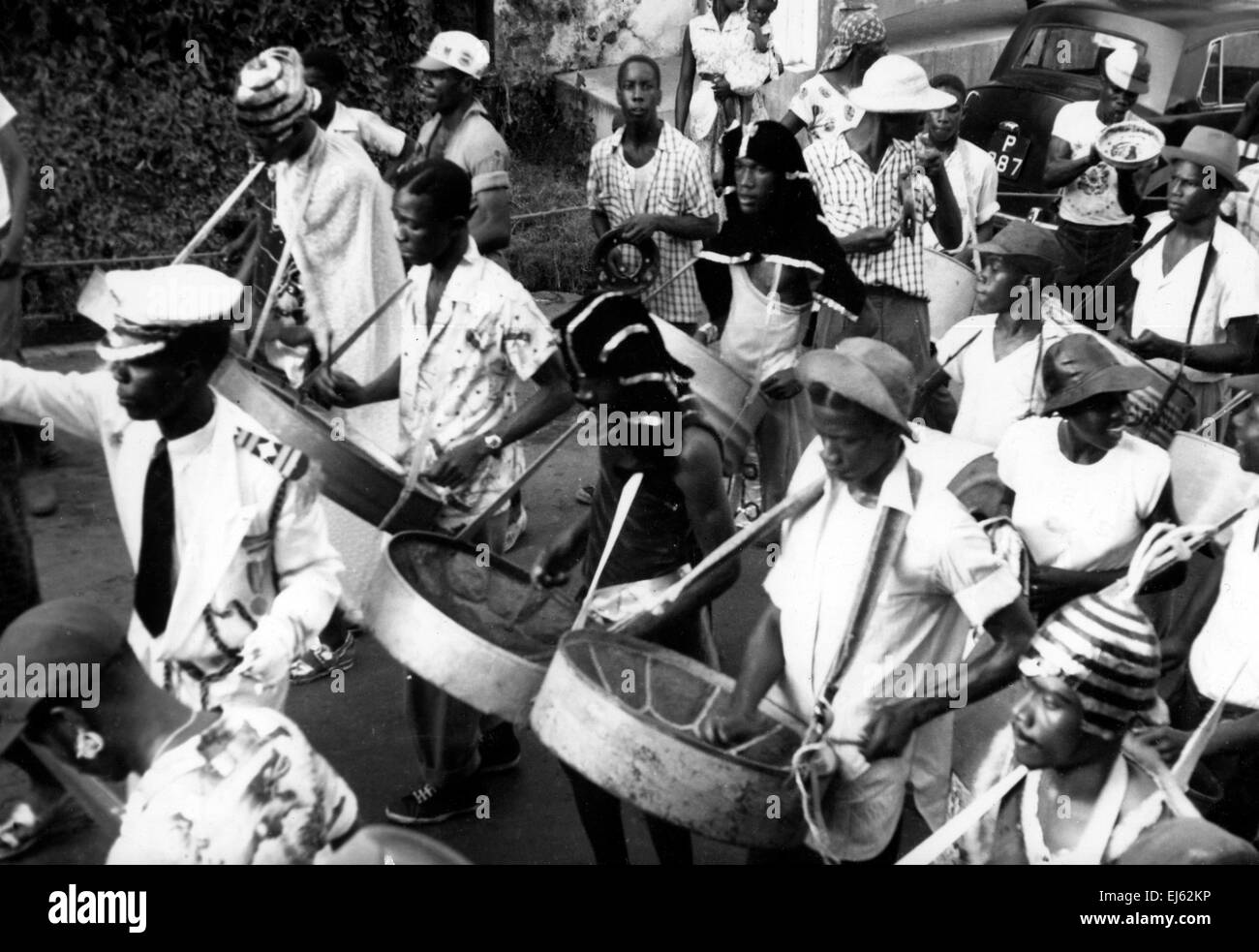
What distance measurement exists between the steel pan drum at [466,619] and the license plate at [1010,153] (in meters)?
7.01

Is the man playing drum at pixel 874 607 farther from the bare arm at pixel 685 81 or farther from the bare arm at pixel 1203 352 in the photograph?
the bare arm at pixel 685 81

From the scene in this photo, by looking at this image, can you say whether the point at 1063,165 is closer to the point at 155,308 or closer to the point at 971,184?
the point at 971,184

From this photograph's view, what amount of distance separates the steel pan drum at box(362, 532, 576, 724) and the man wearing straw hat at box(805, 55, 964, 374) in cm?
256

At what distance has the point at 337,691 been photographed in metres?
5.82

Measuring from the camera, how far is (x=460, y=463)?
491 cm

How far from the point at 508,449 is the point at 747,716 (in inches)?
65.0

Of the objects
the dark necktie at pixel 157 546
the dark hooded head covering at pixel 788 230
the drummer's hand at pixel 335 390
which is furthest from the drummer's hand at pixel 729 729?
the dark hooded head covering at pixel 788 230

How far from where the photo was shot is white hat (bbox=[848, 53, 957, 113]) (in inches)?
265

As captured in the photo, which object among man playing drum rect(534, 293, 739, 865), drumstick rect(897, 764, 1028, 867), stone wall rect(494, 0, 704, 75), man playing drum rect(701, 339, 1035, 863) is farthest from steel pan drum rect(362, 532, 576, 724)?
stone wall rect(494, 0, 704, 75)

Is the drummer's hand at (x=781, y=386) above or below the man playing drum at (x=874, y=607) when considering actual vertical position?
below

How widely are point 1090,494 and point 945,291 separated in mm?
2286

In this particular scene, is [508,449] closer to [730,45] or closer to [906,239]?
[906,239]

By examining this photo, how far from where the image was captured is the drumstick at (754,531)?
3781mm
